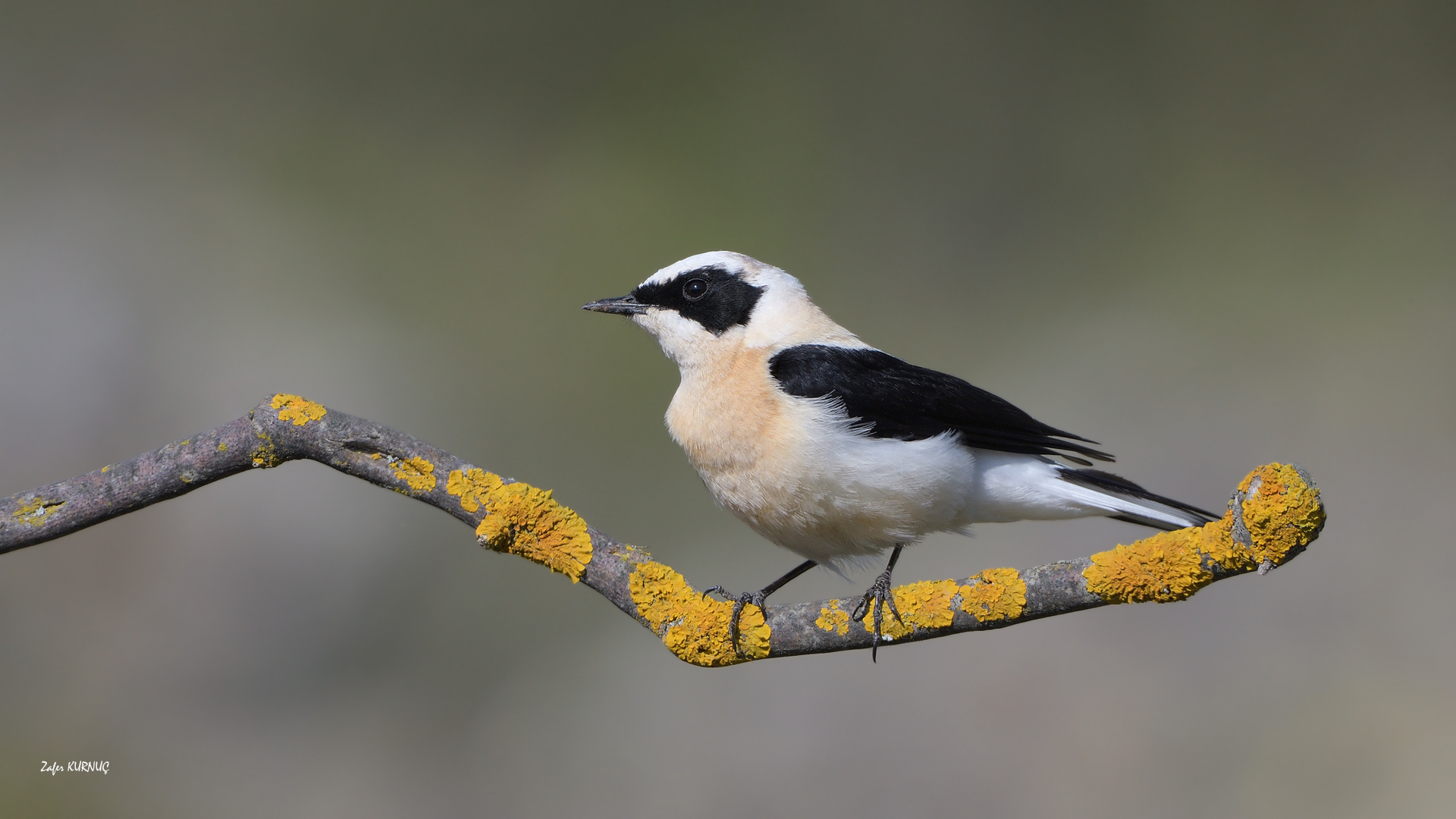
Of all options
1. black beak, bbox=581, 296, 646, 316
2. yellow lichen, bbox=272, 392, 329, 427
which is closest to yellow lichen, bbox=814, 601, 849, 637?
yellow lichen, bbox=272, 392, 329, 427

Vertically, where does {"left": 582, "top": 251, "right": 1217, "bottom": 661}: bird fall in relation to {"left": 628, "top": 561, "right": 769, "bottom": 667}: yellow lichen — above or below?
above

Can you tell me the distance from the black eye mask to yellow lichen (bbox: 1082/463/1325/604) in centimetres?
148

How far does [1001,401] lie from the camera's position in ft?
9.05

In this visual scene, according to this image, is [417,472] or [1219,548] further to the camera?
[417,472]

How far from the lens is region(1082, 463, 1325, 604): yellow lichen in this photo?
1562 mm

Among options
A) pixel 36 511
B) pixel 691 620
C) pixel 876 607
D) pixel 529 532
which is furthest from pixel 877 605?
pixel 36 511

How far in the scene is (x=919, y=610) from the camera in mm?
1973

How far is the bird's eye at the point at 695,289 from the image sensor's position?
3.02 meters

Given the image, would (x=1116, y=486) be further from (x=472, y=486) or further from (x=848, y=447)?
(x=472, y=486)

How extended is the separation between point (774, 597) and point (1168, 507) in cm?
272

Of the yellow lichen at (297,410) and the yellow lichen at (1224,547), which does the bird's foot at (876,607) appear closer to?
the yellow lichen at (1224,547)

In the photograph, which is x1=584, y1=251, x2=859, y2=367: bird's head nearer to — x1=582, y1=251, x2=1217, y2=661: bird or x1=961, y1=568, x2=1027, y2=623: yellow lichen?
x1=582, y1=251, x2=1217, y2=661: bird

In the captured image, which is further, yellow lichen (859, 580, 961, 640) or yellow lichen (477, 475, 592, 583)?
yellow lichen (477, 475, 592, 583)

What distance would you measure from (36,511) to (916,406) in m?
2.19
